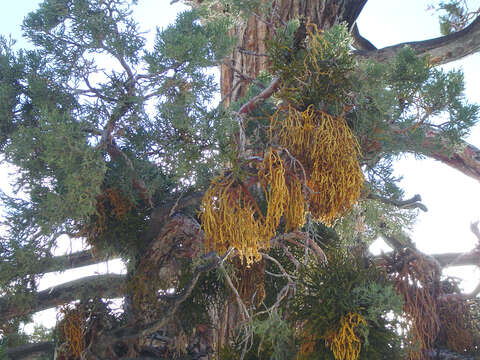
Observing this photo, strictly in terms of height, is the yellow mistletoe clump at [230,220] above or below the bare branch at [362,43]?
below

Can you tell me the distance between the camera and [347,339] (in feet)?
5.88

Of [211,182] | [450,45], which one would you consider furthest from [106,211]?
[450,45]

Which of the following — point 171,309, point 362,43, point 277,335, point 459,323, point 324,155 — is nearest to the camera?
point 324,155

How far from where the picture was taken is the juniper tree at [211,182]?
6.16 feet

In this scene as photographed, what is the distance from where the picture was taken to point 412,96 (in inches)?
84.4

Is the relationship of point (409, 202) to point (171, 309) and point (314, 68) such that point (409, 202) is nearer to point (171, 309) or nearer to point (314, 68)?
point (314, 68)

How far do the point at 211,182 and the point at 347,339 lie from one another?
73 centimetres

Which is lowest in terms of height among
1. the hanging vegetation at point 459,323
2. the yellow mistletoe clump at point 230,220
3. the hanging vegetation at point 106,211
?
the hanging vegetation at point 459,323

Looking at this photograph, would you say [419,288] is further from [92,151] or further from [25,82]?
[25,82]

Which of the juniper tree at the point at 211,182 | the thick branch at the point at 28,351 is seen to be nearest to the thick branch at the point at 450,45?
the juniper tree at the point at 211,182

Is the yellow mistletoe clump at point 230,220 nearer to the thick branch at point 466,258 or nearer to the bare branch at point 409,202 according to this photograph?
the bare branch at point 409,202

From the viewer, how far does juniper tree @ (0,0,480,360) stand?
1.88m

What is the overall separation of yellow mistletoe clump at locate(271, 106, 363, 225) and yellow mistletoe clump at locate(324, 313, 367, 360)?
427 millimetres

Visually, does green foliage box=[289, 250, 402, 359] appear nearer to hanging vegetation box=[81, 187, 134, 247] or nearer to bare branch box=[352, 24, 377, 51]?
hanging vegetation box=[81, 187, 134, 247]
